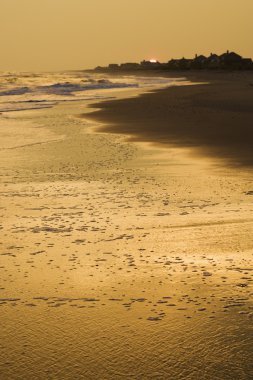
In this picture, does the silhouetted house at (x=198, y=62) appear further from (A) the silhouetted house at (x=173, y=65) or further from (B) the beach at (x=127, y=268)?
(B) the beach at (x=127, y=268)

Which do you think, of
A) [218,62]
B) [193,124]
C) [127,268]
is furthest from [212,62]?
[127,268]

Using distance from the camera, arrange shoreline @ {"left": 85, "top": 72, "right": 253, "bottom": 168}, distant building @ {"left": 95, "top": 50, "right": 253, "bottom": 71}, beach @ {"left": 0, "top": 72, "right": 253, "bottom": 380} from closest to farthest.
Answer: beach @ {"left": 0, "top": 72, "right": 253, "bottom": 380} < shoreline @ {"left": 85, "top": 72, "right": 253, "bottom": 168} < distant building @ {"left": 95, "top": 50, "right": 253, "bottom": 71}

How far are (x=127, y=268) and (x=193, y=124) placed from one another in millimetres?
14053

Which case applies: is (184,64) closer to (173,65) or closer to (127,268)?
(173,65)

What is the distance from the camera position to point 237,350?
12.3 ft

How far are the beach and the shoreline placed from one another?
1.57 metres

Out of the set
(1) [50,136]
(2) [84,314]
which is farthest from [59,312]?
(1) [50,136]

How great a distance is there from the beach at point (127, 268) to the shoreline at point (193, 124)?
5.14 feet

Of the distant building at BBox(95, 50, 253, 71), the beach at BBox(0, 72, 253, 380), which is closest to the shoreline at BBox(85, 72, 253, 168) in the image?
the beach at BBox(0, 72, 253, 380)

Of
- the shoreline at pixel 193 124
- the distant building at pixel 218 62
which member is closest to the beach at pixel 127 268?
the shoreline at pixel 193 124

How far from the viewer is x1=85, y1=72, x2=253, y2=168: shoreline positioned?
13.5 meters

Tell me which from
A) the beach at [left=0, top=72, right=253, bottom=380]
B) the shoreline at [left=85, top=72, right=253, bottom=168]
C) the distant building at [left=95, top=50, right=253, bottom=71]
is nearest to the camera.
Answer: the beach at [left=0, top=72, right=253, bottom=380]

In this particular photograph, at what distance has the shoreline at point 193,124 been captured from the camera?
13461mm

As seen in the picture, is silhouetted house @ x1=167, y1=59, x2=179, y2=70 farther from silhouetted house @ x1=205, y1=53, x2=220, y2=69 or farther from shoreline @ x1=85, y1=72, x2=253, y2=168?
→ shoreline @ x1=85, y1=72, x2=253, y2=168
